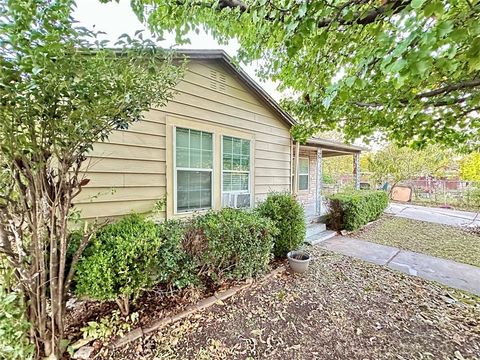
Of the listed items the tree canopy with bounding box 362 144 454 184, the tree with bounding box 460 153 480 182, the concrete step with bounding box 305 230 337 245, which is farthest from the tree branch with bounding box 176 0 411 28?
the tree with bounding box 460 153 480 182

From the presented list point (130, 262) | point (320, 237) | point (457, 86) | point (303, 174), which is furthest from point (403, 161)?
point (130, 262)

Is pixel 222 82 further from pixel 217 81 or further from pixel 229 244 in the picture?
pixel 229 244

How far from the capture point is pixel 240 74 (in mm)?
5008

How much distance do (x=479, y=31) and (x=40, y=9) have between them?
9.97ft

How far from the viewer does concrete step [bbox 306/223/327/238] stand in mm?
6668

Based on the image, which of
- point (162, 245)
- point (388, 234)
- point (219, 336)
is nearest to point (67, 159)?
point (162, 245)

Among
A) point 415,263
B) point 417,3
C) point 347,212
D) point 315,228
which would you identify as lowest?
point 415,263

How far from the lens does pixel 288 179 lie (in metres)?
6.95

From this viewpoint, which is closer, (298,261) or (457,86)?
(457,86)

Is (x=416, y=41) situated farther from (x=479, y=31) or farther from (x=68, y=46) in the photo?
(x=68, y=46)

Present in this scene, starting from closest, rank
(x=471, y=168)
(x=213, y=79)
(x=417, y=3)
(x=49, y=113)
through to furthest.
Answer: (x=417, y=3)
(x=49, y=113)
(x=213, y=79)
(x=471, y=168)

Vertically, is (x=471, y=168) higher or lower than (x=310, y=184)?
higher

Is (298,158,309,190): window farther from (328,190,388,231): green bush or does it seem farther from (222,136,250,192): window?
(222,136,250,192): window

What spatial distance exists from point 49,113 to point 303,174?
9.53 m
